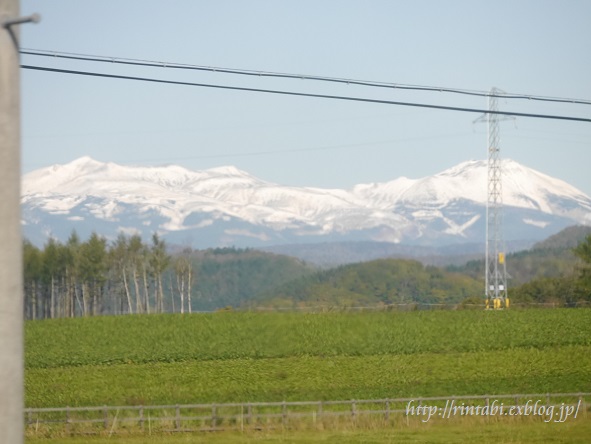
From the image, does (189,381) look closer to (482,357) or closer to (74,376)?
(74,376)

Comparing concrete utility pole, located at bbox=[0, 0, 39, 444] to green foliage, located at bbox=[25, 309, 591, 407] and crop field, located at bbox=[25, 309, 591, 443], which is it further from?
green foliage, located at bbox=[25, 309, 591, 407]

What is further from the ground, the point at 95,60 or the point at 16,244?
the point at 95,60

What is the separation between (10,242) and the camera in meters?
7.08

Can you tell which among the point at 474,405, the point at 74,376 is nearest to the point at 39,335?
the point at 74,376

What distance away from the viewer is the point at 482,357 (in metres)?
63.9

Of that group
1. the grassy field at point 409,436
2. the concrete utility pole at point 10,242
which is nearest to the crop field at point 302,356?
the grassy field at point 409,436

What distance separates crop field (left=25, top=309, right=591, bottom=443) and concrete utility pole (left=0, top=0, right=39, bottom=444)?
4454 centimetres

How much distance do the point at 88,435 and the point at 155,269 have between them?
372ft

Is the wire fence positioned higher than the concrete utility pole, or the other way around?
the concrete utility pole

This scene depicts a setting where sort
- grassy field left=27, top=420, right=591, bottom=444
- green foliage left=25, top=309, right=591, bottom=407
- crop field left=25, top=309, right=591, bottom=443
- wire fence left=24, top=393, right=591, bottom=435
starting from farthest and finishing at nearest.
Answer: green foliage left=25, top=309, right=591, bottom=407 → crop field left=25, top=309, right=591, bottom=443 → wire fence left=24, top=393, right=591, bottom=435 → grassy field left=27, top=420, right=591, bottom=444

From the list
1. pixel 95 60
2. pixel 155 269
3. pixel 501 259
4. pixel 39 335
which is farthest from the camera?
pixel 155 269

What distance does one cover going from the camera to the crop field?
5475cm

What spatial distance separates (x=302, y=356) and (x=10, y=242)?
2353 inches

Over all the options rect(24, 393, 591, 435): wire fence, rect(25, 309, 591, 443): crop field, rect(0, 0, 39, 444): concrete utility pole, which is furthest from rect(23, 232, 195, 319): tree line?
rect(0, 0, 39, 444): concrete utility pole
